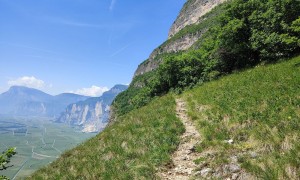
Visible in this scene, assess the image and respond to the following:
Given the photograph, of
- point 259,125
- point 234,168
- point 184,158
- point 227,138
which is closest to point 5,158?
point 184,158

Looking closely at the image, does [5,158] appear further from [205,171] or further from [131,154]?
[205,171]

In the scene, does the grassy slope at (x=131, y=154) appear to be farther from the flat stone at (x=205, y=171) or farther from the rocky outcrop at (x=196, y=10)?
the rocky outcrop at (x=196, y=10)

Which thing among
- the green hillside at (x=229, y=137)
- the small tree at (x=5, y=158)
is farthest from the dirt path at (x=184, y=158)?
the small tree at (x=5, y=158)

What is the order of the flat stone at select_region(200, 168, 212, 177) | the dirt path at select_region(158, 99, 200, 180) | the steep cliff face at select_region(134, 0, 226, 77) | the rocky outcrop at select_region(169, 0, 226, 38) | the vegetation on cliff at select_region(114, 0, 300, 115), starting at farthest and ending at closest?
the rocky outcrop at select_region(169, 0, 226, 38) → the steep cliff face at select_region(134, 0, 226, 77) → the vegetation on cliff at select_region(114, 0, 300, 115) → the dirt path at select_region(158, 99, 200, 180) → the flat stone at select_region(200, 168, 212, 177)

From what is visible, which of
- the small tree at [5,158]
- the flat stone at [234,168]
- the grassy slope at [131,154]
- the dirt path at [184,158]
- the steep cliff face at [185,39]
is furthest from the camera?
the steep cliff face at [185,39]

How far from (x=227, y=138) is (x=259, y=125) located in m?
1.39

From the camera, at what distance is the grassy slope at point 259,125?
8.23 metres

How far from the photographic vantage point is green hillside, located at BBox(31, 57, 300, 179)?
29.5 ft

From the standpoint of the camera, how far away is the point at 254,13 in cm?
3069

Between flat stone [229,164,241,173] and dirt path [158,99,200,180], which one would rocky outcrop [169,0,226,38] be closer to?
dirt path [158,99,200,180]

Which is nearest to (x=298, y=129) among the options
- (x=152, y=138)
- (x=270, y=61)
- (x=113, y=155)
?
(x=152, y=138)

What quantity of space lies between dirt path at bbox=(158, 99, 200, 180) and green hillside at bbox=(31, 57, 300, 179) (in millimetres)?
344

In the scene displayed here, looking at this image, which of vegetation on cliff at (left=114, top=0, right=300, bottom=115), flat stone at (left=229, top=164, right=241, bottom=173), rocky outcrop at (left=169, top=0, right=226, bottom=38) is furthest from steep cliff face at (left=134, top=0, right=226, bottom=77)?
flat stone at (left=229, top=164, right=241, bottom=173)

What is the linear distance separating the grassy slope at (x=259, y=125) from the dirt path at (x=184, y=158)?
45 cm
